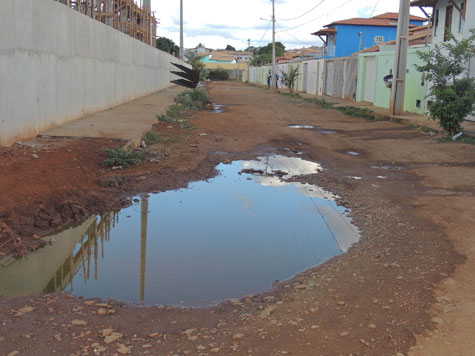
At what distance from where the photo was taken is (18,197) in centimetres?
588

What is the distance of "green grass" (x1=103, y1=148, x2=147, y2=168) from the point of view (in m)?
8.16

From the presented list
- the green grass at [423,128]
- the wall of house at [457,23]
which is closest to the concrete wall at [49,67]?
the green grass at [423,128]

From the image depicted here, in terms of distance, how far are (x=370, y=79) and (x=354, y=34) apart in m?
28.7

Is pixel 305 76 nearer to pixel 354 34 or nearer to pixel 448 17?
pixel 354 34

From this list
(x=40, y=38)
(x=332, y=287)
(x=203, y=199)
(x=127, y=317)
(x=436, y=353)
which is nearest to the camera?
(x=436, y=353)

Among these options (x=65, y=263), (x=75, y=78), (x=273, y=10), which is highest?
(x=273, y=10)


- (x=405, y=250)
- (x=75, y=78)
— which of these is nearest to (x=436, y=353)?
(x=405, y=250)

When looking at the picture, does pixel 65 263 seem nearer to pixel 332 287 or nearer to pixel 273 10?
pixel 332 287

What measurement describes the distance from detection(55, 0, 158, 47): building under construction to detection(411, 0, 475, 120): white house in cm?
1212

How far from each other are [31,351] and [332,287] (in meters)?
Answer: 2.28

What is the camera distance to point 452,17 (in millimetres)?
17578

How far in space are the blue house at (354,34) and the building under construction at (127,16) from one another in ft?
72.6

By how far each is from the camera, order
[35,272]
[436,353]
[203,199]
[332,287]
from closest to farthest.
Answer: [436,353] < [332,287] < [35,272] < [203,199]

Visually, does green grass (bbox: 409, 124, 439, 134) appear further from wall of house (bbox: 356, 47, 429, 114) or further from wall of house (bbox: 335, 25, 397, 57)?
wall of house (bbox: 335, 25, 397, 57)
